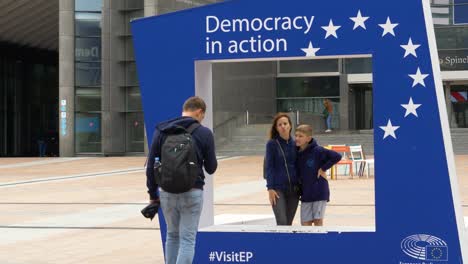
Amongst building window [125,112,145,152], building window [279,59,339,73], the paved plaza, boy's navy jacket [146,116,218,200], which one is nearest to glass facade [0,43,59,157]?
building window [125,112,145,152]

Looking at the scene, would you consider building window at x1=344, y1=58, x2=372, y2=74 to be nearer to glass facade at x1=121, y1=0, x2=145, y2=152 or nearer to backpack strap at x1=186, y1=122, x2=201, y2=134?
glass facade at x1=121, y1=0, x2=145, y2=152

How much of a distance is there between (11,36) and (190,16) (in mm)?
41169

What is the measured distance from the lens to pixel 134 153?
41.1 meters

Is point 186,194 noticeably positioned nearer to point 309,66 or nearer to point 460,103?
point 460,103

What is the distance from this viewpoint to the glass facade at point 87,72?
39.8 metres

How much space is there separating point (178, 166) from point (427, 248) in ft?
8.21

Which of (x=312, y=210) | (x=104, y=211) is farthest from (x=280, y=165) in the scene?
(x=104, y=211)

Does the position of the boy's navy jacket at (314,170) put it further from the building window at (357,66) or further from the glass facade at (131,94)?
the building window at (357,66)

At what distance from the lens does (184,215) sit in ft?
21.4

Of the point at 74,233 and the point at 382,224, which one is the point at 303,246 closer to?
the point at 382,224

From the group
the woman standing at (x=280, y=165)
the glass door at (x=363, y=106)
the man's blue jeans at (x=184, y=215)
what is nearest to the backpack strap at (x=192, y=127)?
the man's blue jeans at (x=184, y=215)

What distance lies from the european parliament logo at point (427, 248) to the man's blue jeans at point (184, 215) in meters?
2.11

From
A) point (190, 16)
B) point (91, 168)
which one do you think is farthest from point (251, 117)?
point (190, 16)

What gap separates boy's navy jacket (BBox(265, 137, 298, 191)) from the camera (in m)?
8.12
